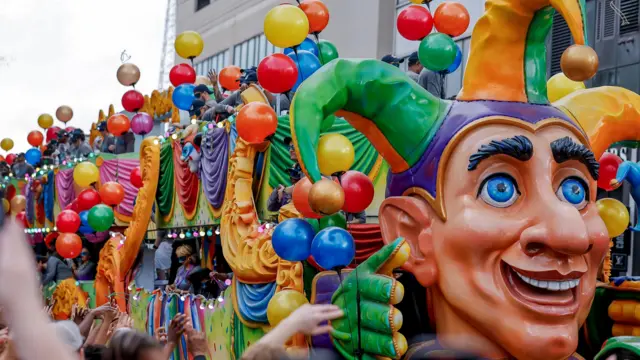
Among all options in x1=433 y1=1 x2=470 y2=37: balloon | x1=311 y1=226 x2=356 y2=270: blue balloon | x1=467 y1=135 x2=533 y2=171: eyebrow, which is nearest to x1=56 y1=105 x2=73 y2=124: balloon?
x1=433 y1=1 x2=470 y2=37: balloon

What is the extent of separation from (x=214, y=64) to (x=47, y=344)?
2361cm

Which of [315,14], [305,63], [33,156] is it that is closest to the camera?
[305,63]

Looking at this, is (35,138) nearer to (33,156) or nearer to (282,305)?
(33,156)

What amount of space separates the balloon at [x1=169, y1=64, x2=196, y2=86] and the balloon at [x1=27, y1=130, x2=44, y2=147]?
884 centimetres

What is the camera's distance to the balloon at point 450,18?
680 cm

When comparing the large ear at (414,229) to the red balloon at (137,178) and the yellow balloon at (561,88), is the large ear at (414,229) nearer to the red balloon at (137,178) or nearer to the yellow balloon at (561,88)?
the yellow balloon at (561,88)

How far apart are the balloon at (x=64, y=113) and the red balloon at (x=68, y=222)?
21.2ft

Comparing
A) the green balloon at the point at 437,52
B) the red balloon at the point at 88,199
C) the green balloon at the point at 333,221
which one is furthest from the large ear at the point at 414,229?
the red balloon at the point at 88,199

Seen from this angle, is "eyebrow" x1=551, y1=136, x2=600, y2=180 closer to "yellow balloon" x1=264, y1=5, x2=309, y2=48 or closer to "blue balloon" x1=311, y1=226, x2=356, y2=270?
"blue balloon" x1=311, y1=226, x2=356, y2=270

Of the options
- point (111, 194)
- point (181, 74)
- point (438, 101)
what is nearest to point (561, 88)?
point (438, 101)

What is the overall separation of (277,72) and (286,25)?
1.05ft

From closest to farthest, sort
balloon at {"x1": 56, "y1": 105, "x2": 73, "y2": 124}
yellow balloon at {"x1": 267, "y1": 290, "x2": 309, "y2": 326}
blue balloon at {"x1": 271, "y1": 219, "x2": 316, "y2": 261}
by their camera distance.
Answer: blue balloon at {"x1": 271, "y1": 219, "x2": 316, "y2": 261}
yellow balloon at {"x1": 267, "y1": 290, "x2": 309, "y2": 326}
balloon at {"x1": 56, "y1": 105, "x2": 73, "y2": 124}

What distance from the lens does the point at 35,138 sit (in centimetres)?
1770

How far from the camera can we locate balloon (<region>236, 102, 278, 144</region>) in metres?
6.83
